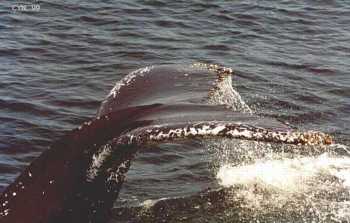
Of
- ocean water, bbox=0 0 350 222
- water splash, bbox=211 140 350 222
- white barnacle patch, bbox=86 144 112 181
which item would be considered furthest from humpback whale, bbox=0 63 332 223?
water splash, bbox=211 140 350 222

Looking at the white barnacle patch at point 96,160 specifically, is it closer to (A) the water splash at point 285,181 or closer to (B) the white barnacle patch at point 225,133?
(B) the white barnacle patch at point 225,133

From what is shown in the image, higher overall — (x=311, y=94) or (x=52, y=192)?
(x=52, y=192)

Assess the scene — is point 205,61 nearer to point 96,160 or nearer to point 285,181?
point 285,181

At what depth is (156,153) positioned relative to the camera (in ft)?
31.9

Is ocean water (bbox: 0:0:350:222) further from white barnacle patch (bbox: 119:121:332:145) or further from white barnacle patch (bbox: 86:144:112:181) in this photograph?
white barnacle patch (bbox: 119:121:332:145)

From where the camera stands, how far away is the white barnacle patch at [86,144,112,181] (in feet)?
14.3

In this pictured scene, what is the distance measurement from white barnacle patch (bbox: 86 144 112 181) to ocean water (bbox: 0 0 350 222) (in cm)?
282

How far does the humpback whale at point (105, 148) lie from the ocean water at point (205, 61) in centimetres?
269

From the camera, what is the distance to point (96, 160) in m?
4.38

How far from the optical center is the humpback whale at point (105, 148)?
13.2ft

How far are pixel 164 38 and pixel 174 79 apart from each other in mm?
10816

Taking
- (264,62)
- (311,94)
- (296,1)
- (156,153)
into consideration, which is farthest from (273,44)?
(156,153)

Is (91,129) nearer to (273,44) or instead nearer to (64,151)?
(64,151)

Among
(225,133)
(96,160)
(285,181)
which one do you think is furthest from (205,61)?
(225,133)
